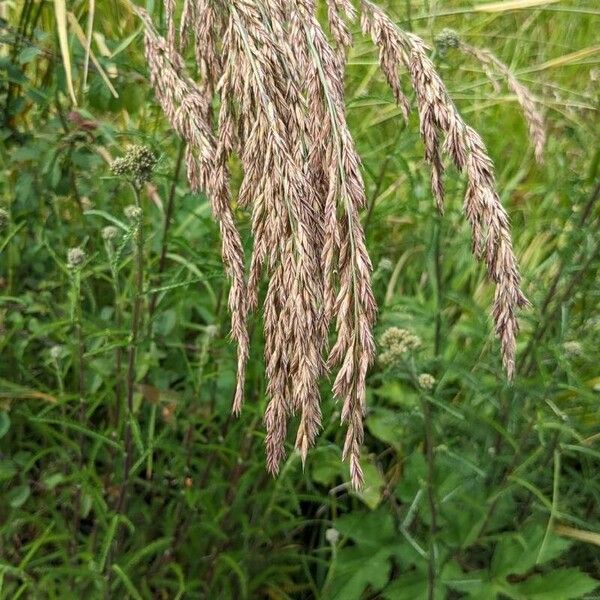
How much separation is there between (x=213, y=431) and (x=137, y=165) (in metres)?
0.75

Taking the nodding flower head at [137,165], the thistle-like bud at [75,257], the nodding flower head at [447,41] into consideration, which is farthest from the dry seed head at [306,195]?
the nodding flower head at [447,41]

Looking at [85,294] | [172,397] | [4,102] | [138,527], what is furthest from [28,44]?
[138,527]

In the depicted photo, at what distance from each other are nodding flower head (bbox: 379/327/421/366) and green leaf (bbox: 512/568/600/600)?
0.51m

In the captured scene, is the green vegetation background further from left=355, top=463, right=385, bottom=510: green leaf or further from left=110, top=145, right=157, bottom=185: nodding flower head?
left=110, top=145, right=157, bottom=185: nodding flower head

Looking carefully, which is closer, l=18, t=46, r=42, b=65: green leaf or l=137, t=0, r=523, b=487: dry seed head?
l=137, t=0, r=523, b=487: dry seed head

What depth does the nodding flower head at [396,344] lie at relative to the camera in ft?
4.68

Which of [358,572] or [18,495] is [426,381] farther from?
[18,495]

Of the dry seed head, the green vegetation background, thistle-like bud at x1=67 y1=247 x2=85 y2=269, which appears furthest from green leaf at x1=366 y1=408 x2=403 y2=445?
the dry seed head

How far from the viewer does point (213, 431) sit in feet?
6.01

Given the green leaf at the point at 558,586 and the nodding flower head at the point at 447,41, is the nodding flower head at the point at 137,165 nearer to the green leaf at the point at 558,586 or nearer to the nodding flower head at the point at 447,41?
the nodding flower head at the point at 447,41

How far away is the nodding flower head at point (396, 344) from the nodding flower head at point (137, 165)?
53 cm

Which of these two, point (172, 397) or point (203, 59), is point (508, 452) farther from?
point (203, 59)

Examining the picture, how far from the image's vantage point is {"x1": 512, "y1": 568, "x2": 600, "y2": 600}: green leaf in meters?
1.50

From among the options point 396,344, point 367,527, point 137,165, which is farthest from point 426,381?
point 137,165
